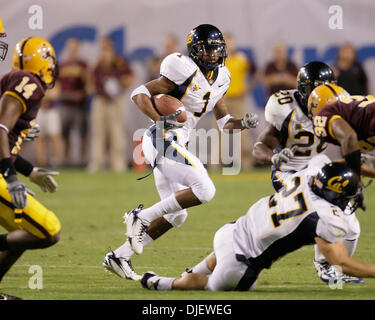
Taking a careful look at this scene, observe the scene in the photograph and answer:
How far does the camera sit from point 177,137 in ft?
20.1

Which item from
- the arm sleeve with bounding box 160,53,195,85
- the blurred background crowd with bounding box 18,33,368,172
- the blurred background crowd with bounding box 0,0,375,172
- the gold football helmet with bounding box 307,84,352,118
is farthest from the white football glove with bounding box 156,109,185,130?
the blurred background crowd with bounding box 0,0,375,172

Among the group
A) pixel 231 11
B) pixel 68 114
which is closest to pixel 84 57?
pixel 68 114

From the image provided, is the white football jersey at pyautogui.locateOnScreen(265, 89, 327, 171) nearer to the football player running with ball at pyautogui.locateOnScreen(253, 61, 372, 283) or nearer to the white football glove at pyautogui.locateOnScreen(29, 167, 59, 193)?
the football player running with ball at pyautogui.locateOnScreen(253, 61, 372, 283)

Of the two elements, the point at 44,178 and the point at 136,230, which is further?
the point at 136,230

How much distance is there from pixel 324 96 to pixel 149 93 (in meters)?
1.34

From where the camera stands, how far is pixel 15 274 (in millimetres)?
5941

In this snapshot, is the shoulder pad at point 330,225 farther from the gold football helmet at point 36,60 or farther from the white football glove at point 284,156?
the gold football helmet at point 36,60

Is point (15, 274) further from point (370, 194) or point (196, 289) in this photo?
point (370, 194)

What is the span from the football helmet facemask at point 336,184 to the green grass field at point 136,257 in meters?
0.63

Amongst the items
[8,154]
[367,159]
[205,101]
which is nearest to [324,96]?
[367,159]

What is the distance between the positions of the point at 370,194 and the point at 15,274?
615 cm

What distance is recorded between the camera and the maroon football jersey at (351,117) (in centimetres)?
509

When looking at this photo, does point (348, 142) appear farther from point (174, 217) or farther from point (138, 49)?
point (138, 49)

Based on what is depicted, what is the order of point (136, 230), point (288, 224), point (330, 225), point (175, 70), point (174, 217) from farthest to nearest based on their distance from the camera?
1. point (175, 70)
2. point (174, 217)
3. point (136, 230)
4. point (288, 224)
5. point (330, 225)
